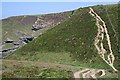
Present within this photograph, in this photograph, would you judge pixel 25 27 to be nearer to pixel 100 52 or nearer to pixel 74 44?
pixel 74 44

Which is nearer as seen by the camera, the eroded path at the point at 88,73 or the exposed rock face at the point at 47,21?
the eroded path at the point at 88,73

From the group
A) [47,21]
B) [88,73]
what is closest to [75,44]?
[88,73]

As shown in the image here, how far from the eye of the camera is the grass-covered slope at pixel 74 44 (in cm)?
6291

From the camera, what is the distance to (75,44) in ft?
238

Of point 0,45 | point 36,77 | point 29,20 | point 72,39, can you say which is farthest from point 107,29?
point 29,20

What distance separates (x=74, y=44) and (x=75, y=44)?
300mm

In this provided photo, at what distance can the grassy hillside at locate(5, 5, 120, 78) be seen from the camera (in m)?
62.7

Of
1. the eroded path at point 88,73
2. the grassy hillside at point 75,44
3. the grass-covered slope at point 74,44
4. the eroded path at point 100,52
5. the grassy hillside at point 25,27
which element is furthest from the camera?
the grassy hillside at point 25,27

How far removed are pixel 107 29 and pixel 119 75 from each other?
89.6 ft

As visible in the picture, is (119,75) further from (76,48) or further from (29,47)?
(29,47)

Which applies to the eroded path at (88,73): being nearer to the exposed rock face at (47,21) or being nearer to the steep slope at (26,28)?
the steep slope at (26,28)

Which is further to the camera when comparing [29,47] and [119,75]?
[29,47]

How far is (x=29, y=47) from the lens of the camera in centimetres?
8256

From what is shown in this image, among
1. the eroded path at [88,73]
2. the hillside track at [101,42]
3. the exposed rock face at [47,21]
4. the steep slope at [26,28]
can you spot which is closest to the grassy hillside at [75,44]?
the hillside track at [101,42]
